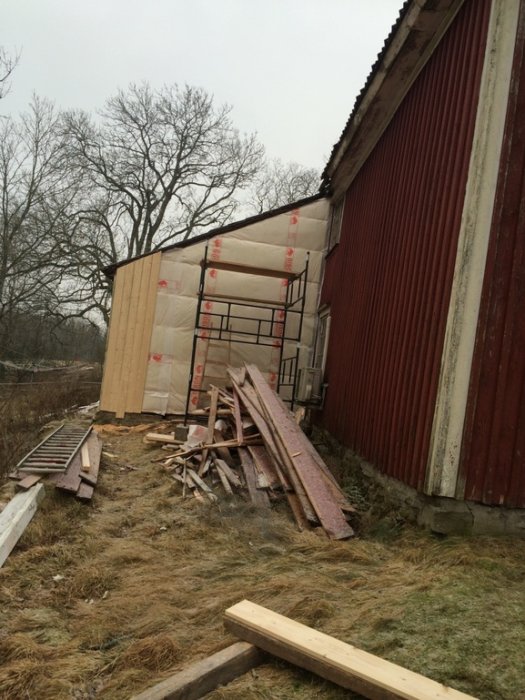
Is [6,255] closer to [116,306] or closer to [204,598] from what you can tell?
[116,306]

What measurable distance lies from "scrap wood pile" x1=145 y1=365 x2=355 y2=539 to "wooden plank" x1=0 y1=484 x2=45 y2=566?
5.88ft

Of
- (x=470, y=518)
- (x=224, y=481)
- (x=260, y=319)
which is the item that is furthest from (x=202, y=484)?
(x=260, y=319)

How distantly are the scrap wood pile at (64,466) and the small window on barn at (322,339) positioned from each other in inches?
189

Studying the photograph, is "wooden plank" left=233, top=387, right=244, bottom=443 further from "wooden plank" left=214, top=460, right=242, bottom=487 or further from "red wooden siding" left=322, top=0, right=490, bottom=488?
"red wooden siding" left=322, top=0, right=490, bottom=488

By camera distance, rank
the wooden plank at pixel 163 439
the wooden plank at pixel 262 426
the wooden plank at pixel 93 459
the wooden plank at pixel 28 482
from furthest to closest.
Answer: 1. the wooden plank at pixel 163 439
2. the wooden plank at pixel 93 459
3. the wooden plank at pixel 262 426
4. the wooden plank at pixel 28 482

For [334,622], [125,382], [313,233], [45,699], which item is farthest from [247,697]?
[313,233]

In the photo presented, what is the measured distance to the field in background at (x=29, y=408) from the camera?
8312 mm

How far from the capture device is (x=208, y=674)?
8.26 ft

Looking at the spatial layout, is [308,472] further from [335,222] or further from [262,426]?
[335,222]

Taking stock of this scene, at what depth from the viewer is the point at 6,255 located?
870 inches

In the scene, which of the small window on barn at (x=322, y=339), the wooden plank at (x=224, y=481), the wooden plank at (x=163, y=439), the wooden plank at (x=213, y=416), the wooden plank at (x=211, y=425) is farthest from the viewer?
the small window on barn at (x=322, y=339)

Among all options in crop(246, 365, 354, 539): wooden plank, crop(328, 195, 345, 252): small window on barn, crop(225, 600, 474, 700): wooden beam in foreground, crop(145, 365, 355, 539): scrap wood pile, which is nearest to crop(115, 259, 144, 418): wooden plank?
crop(145, 365, 355, 539): scrap wood pile

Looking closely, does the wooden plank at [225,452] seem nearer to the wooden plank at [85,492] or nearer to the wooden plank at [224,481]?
the wooden plank at [224,481]

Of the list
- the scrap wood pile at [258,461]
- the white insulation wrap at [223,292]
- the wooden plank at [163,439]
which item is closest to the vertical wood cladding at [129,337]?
the white insulation wrap at [223,292]
